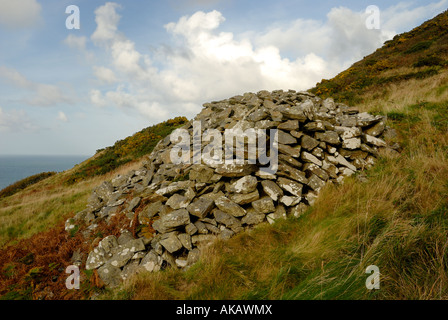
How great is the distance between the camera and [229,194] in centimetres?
568

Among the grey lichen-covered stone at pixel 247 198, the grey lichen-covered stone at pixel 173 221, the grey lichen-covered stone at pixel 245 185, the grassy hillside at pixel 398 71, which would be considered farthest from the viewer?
the grassy hillside at pixel 398 71

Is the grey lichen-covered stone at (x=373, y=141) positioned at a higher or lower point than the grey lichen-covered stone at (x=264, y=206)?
higher

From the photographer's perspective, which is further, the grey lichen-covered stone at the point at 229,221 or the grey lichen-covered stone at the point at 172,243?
the grey lichen-covered stone at the point at 229,221

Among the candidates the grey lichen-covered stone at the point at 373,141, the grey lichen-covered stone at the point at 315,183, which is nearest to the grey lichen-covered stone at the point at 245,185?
the grey lichen-covered stone at the point at 315,183

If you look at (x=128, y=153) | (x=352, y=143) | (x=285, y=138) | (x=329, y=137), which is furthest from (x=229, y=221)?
(x=128, y=153)

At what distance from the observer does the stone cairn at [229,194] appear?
4.80 m

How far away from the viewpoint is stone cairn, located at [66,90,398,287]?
15.8 feet

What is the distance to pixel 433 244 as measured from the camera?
10.0 feet

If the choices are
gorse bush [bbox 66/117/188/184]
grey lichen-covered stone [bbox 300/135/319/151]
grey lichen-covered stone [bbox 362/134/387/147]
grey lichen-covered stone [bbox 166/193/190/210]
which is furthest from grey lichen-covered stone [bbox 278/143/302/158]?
gorse bush [bbox 66/117/188/184]

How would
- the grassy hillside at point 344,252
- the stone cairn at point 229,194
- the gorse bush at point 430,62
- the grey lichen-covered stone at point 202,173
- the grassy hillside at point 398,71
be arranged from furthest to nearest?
the gorse bush at point 430,62, the grassy hillside at point 398,71, the grey lichen-covered stone at point 202,173, the stone cairn at point 229,194, the grassy hillside at point 344,252

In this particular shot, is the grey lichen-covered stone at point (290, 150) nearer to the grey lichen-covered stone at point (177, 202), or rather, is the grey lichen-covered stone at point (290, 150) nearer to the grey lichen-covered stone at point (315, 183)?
the grey lichen-covered stone at point (315, 183)
